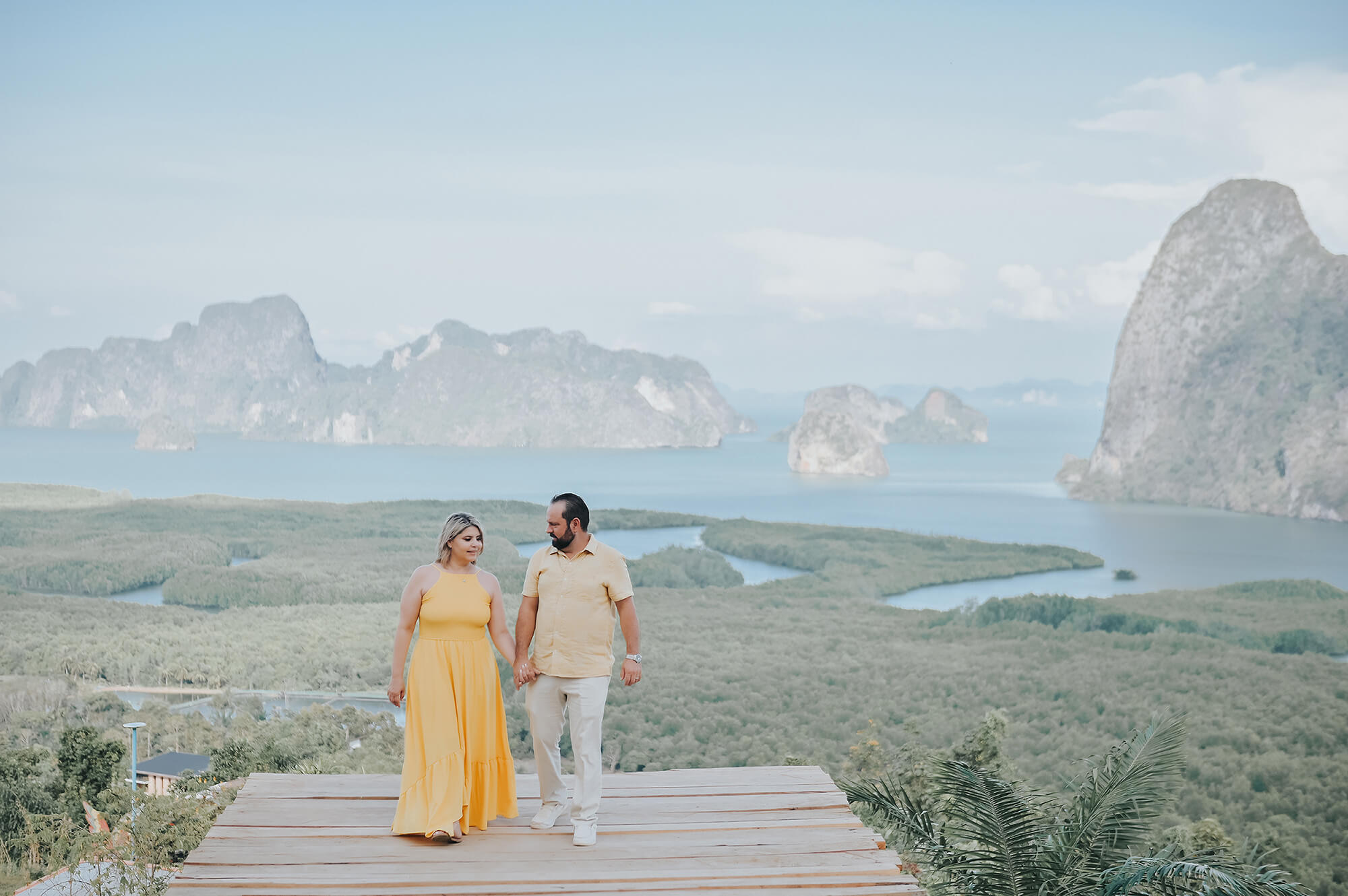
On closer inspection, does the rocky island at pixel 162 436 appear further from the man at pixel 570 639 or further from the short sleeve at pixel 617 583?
the short sleeve at pixel 617 583

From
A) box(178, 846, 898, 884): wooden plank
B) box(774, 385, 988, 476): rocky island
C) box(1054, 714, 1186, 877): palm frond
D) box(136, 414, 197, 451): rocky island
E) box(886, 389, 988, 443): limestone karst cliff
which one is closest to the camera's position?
box(178, 846, 898, 884): wooden plank

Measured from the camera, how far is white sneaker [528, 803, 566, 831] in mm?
4098

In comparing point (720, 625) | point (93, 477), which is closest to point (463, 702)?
point (720, 625)

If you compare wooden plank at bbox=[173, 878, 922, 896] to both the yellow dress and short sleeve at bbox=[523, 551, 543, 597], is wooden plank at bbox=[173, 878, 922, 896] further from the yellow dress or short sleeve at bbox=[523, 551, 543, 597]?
short sleeve at bbox=[523, 551, 543, 597]

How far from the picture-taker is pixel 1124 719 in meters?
15.2

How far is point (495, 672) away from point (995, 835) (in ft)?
6.93

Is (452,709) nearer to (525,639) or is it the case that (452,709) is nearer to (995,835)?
(525,639)

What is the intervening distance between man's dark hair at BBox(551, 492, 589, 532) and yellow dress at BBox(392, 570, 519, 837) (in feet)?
1.36

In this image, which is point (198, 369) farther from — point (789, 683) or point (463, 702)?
point (463, 702)

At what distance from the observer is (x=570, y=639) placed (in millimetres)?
4066

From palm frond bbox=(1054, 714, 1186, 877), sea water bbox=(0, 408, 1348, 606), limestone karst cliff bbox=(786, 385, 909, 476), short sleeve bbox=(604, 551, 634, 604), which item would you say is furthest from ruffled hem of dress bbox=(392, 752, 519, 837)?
limestone karst cliff bbox=(786, 385, 909, 476)

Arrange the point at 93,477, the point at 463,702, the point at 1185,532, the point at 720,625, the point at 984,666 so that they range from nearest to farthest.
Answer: the point at 463,702
the point at 984,666
the point at 720,625
the point at 1185,532
the point at 93,477

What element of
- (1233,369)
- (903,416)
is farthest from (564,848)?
(903,416)

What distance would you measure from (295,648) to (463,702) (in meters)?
16.4
